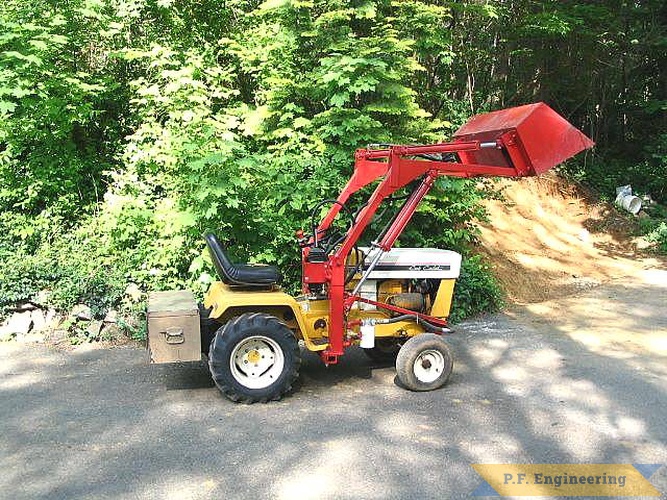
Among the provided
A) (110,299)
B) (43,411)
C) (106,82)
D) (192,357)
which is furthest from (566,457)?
(106,82)

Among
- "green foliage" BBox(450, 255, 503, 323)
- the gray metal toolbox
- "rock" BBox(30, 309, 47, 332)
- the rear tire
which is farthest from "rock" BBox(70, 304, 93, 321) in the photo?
"green foliage" BBox(450, 255, 503, 323)

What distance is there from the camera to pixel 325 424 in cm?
512

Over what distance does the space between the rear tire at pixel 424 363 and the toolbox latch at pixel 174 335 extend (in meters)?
1.81

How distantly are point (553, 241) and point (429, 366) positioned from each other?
8024 millimetres

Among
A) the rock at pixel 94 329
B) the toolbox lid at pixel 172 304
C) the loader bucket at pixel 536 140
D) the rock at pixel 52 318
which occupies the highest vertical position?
the loader bucket at pixel 536 140

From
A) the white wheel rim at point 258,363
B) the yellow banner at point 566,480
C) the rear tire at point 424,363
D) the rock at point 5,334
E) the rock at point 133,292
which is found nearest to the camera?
the yellow banner at point 566,480

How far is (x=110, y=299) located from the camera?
7.67 meters

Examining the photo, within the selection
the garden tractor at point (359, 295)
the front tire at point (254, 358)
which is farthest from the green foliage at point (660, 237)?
the front tire at point (254, 358)

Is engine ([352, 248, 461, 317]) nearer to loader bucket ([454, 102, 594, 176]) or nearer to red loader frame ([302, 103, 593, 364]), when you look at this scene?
red loader frame ([302, 103, 593, 364])

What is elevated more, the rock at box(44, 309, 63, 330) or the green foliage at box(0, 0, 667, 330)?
the green foliage at box(0, 0, 667, 330)

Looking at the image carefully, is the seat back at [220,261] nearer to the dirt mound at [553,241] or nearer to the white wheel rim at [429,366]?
the white wheel rim at [429,366]

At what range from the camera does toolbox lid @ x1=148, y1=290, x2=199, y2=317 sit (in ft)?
18.0

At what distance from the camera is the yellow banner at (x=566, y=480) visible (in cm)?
410

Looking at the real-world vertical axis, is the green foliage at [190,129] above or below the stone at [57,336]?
above
